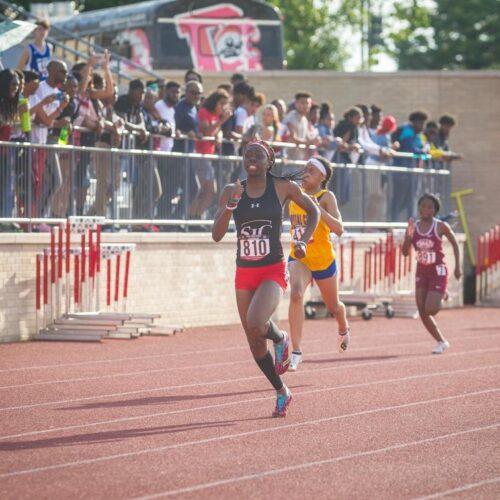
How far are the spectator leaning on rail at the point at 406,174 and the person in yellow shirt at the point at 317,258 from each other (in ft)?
36.1

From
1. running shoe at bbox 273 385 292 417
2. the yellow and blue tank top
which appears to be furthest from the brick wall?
running shoe at bbox 273 385 292 417

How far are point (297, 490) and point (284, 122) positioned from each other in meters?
15.4

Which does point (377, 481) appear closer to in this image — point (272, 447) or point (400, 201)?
point (272, 447)

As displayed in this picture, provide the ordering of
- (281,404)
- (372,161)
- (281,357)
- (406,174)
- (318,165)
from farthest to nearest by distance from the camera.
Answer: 1. (406,174)
2. (372,161)
3. (318,165)
4. (281,357)
5. (281,404)

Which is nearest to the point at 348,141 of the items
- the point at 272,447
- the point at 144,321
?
the point at 144,321

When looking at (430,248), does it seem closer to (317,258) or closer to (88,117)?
(317,258)

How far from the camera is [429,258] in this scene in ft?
59.4

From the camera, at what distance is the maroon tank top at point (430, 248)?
18.1m

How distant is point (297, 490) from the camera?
8.43 metres

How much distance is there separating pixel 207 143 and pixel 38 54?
317 cm

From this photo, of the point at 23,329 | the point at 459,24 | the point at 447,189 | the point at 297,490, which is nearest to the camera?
the point at 297,490

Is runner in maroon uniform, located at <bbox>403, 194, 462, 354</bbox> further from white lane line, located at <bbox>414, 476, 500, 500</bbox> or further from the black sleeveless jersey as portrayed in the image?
white lane line, located at <bbox>414, 476, 500, 500</bbox>

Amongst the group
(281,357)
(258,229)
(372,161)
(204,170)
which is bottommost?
(281,357)

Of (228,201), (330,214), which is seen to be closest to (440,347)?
(330,214)
